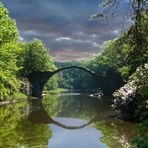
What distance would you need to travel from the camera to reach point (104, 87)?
10838cm

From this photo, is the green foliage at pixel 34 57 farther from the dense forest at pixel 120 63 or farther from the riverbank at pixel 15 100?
the riverbank at pixel 15 100

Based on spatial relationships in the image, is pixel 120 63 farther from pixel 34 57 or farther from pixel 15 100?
pixel 15 100

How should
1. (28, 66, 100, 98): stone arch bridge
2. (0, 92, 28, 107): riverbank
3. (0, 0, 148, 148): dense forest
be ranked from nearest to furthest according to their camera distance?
(0, 0, 148, 148): dense forest
(0, 92, 28, 107): riverbank
(28, 66, 100, 98): stone arch bridge

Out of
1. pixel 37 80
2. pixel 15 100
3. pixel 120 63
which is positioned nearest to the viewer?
pixel 15 100

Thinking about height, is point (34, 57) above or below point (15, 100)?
above

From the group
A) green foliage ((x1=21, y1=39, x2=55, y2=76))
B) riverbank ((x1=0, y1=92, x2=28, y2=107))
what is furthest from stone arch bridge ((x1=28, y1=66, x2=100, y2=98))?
riverbank ((x1=0, y1=92, x2=28, y2=107))

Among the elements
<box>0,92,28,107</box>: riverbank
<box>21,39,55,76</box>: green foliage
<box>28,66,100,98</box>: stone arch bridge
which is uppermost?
<box>21,39,55,76</box>: green foliage

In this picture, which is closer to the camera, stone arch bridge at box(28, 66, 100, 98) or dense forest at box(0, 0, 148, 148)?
dense forest at box(0, 0, 148, 148)

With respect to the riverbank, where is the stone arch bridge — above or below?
above

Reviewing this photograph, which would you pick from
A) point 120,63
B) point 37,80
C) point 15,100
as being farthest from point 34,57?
point 15,100

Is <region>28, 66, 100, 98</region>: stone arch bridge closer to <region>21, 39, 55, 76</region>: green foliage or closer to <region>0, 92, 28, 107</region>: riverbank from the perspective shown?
<region>21, 39, 55, 76</region>: green foliage

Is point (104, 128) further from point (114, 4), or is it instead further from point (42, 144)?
point (114, 4)

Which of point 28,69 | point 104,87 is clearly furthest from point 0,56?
point 104,87

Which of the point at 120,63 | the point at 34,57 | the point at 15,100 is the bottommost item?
the point at 15,100
